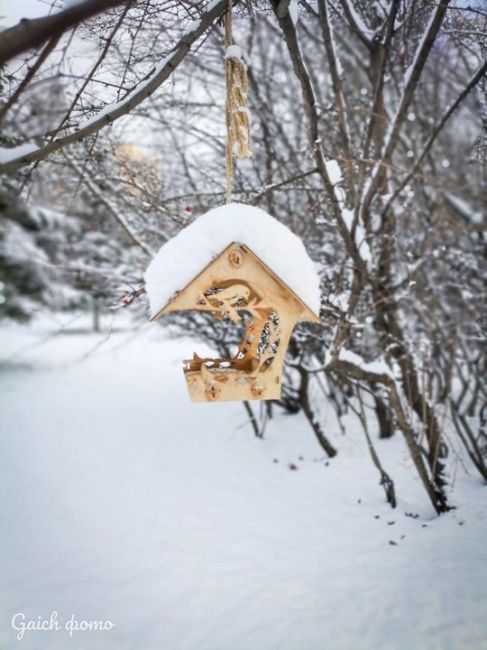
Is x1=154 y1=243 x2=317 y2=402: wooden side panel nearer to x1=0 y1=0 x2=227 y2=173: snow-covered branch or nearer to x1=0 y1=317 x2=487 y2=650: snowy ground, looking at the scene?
→ x1=0 y1=0 x2=227 y2=173: snow-covered branch

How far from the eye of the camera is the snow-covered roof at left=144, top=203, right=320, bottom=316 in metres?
1.84

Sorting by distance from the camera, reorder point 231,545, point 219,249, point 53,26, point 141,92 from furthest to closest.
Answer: point 231,545 → point 141,92 → point 219,249 → point 53,26

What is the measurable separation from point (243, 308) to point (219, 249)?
0.31m

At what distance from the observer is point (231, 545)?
3814 millimetres

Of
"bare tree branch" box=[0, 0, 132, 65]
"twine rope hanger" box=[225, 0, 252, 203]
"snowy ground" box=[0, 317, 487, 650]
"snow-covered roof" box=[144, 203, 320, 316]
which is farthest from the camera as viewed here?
"snowy ground" box=[0, 317, 487, 650]

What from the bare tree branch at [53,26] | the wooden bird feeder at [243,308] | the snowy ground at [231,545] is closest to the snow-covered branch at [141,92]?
the wooden bird feeder at [243,308]

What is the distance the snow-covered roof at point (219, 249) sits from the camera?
1.84 meters

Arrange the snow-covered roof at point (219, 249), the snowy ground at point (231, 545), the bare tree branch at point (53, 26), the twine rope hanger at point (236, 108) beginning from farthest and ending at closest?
the snowy ground at point (231, 545), the twine rope hanger at point (236, 108), the snow-covered roof at point (219, 249), the bare tree branch at point (53, 26)

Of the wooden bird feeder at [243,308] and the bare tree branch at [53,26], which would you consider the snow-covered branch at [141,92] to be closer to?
the wooden bird feeder at [243,308]

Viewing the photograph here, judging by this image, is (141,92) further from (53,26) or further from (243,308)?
(243,308)

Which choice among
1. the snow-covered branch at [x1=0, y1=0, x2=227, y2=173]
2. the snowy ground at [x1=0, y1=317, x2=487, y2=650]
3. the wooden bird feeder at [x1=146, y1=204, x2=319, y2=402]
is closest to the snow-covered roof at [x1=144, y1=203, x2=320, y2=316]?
the wooden bird feeder at [x1=146, y1=204, x2=319, y2=402]

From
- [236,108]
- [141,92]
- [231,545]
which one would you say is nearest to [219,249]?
[236,108]

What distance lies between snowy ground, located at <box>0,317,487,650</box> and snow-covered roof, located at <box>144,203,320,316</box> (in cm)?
227

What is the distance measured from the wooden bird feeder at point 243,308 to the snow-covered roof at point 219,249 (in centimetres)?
2
